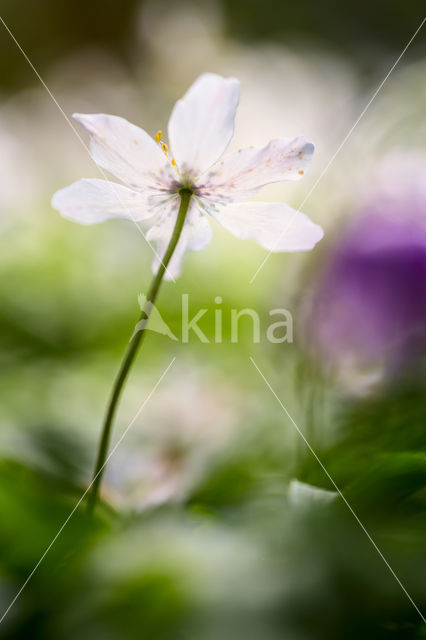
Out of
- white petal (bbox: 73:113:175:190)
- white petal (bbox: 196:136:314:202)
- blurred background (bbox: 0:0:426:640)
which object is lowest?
blurred background (bbox: 0:0:426:640)

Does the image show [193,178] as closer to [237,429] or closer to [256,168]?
[256,168]

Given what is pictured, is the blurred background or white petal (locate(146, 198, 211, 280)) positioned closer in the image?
the blurred background

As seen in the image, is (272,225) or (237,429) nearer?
(272,225)

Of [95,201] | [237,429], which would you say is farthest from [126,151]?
[237,429]

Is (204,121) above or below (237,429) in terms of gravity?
above

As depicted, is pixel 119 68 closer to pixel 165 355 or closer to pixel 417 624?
pixel 165 355

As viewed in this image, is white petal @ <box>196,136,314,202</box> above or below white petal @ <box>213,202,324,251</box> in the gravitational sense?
above
